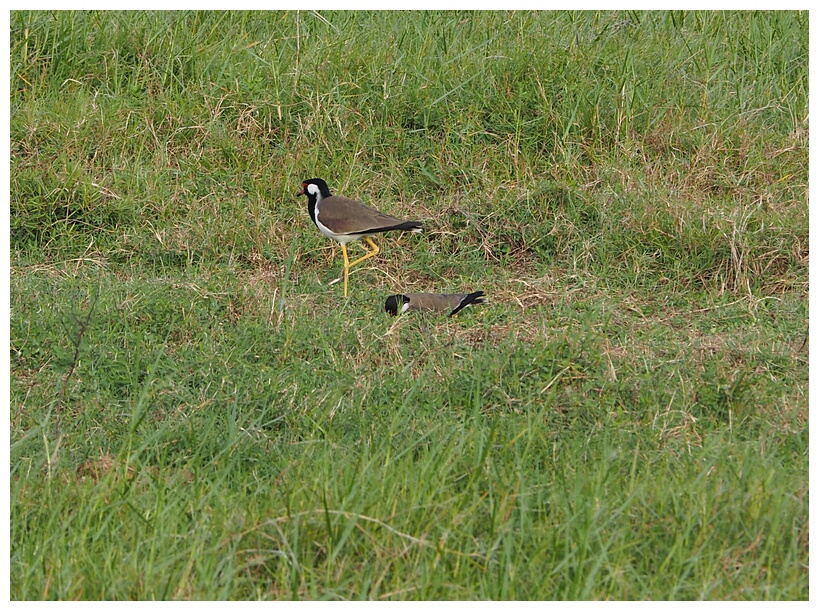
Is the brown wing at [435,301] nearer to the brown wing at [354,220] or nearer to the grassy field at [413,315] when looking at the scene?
the grassy field at [413,315]

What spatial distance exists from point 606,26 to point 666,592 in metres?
5.03

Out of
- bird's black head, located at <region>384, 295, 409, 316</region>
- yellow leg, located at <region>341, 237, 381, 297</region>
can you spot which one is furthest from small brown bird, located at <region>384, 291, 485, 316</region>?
yellow leg, located at <region>341, 237, 381, 297</region>

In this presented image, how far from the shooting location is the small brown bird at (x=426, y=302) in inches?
209

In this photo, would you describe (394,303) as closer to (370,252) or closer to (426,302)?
(426,302)

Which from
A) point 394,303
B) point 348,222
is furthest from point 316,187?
point 394,303

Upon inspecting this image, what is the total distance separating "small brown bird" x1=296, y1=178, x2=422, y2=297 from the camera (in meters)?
5.64

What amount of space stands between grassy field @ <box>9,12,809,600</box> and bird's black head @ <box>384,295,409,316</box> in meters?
0.09

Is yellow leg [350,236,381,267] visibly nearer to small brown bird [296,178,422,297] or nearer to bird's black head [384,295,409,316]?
small brown bird [296,178,422,297]

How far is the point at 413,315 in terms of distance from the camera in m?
5.29

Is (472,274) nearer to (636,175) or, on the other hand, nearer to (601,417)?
(636,175)

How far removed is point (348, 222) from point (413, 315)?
2.26 feet

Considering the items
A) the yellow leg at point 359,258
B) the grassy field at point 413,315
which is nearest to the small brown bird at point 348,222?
the yellow leg at point 359,258

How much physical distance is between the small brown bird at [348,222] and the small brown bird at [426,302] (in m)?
0.42

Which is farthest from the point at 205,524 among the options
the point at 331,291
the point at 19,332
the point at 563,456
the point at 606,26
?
the point at 606,26
